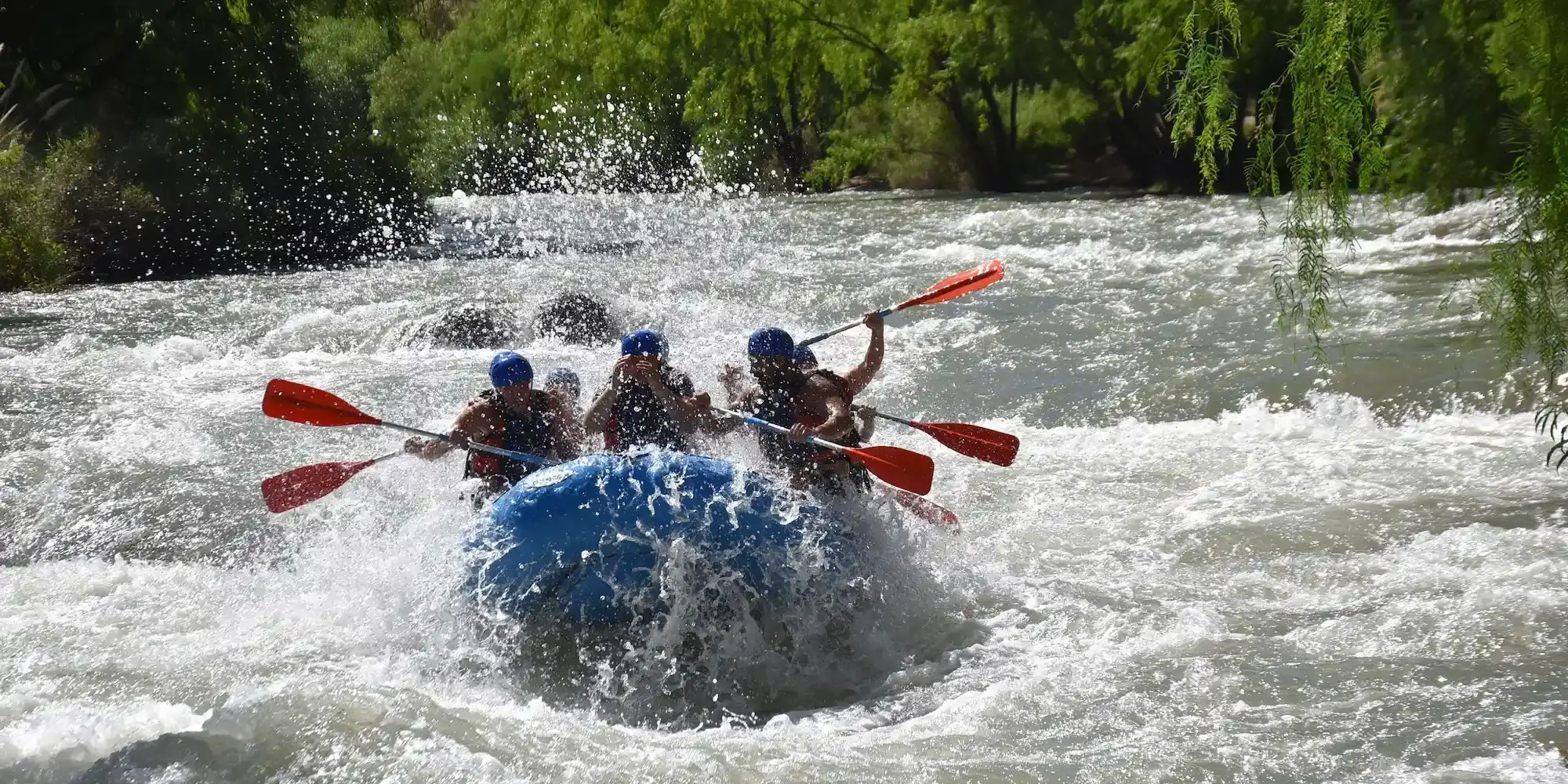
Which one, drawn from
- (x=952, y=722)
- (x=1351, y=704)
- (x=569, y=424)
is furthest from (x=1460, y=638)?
(x=569, y=424)

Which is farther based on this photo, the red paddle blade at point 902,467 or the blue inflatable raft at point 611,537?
the red paddle blade at point 902,467

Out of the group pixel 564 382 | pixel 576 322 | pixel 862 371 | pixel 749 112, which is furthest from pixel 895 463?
pixel 749 112

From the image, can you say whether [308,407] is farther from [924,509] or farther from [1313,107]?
[1313,107]

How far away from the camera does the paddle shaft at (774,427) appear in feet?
18.7

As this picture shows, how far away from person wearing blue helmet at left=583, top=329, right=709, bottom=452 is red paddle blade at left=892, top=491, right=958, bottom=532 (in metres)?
1.10

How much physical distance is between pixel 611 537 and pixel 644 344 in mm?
1137

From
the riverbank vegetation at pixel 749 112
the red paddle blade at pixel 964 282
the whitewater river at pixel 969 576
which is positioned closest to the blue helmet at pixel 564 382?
the whitewater river at pixel 969 576

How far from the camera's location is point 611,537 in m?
4.93

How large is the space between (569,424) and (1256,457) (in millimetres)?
3736

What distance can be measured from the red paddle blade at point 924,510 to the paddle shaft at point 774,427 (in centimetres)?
60

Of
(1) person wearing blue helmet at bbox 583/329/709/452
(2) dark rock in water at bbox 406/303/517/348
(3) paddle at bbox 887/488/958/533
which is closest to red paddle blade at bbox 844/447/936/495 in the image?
(3) paddle at bbox 887/488/958/533

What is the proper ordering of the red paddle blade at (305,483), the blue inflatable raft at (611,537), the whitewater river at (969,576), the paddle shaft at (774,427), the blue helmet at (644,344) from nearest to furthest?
the whitewater river at (969,576) → the blue inflatable raft at (611,537) → the paddle shaft at (774,427) → the blue helmet at (644,344) → the red paddle blade at (305,483)

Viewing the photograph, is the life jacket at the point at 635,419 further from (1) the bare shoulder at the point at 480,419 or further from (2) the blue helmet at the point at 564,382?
(1) the bare shoulder at the point at 480,419

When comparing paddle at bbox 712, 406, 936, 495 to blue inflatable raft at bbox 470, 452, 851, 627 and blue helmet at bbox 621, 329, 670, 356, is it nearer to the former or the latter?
blue helmet at bbox 621, 329, 670, 356
